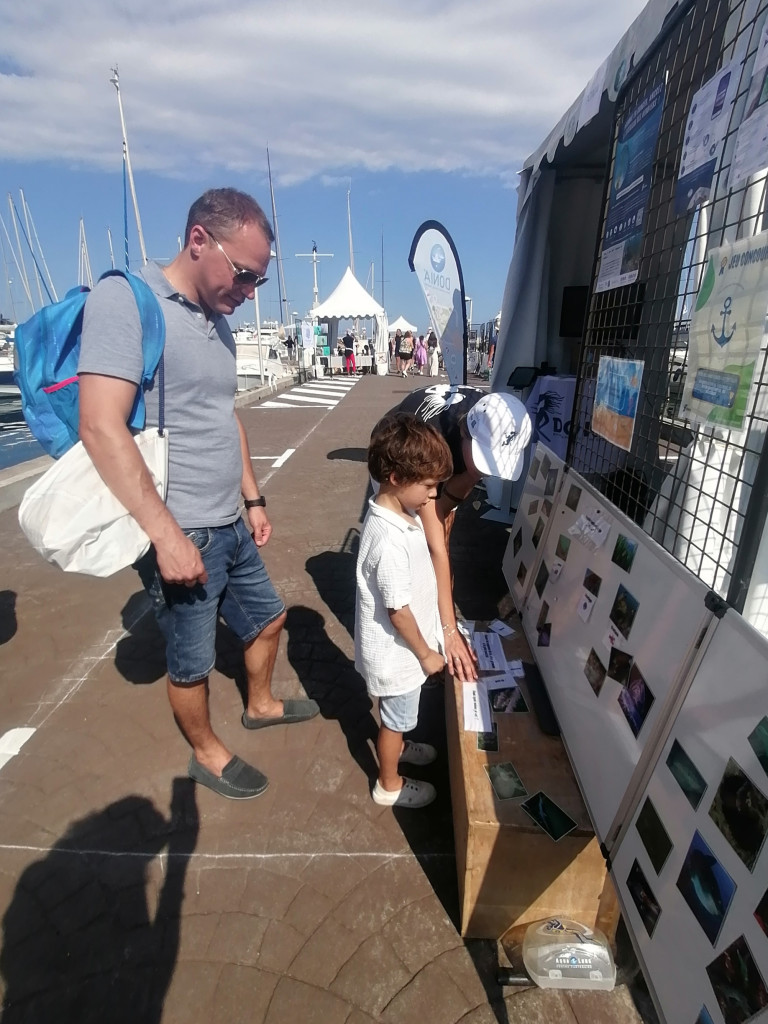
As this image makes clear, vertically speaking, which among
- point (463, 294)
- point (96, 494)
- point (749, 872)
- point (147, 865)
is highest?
point (463, 294)

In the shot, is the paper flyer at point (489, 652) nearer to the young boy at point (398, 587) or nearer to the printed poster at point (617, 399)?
the young boy at point (398, 587)

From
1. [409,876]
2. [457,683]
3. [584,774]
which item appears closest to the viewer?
[584,774]

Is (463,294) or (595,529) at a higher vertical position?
(463,294)

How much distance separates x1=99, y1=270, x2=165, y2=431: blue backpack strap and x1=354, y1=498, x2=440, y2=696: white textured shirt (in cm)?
85

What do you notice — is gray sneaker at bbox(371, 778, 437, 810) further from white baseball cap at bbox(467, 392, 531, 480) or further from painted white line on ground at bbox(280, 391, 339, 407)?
painted white line on ground at bbox(280, 391, 339, 407)

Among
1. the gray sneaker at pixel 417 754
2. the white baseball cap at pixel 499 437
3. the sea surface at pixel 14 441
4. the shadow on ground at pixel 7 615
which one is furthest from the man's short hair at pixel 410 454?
the sea surface at pixel 14 441

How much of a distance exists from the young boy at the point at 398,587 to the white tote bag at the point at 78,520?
796 millimetres

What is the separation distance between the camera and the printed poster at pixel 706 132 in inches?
64.2

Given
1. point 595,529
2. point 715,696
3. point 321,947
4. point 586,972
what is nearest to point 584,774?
point 586,972

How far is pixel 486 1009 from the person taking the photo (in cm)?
163

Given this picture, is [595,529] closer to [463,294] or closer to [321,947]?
[321,947]

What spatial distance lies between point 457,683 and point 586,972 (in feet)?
3.21

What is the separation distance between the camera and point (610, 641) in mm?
1818

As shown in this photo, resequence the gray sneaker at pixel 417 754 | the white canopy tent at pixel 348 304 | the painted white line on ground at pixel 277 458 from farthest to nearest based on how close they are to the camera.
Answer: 1. the white canopy tent at pixel 348 304
2. the painted white line on ground at pixel 277 458
3. the gray sneaker at pixel 417 754
